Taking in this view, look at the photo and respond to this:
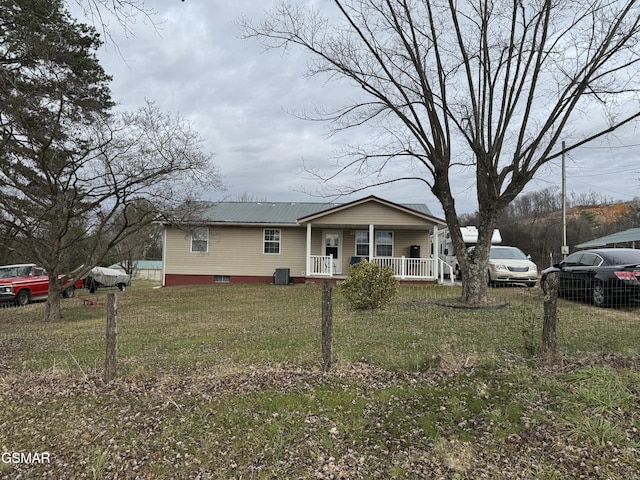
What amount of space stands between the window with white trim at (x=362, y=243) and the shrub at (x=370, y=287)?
9623mm

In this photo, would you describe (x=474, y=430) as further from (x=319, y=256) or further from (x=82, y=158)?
(x=319, y=256)

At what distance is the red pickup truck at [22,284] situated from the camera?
15909 millimetres

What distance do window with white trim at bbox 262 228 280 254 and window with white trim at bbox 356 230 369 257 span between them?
12.3ft

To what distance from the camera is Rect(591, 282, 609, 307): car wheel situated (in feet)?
31.6

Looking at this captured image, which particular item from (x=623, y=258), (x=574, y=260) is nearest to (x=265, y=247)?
(x=574, y=260)

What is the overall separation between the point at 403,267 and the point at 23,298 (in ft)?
49.9

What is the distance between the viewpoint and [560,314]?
8.79 metres

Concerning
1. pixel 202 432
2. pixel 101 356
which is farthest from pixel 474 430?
pixel 101 356

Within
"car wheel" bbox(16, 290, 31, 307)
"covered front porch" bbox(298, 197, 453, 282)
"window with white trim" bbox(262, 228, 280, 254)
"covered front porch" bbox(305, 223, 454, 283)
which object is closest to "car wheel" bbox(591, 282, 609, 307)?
"covered front porch" bbox(298, 197, 453, 282)

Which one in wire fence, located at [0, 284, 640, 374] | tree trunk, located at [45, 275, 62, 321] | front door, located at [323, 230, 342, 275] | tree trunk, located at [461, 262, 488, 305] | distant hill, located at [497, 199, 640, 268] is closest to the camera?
wire fence, located at [0, 284, 640, 374]

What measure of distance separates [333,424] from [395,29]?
9.64 metres

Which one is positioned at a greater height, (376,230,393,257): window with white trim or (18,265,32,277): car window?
(376,230,393,257): window with white trim

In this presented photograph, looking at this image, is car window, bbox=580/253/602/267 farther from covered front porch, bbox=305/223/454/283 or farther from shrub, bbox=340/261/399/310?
covered front porch, bbox=305/223/454/283

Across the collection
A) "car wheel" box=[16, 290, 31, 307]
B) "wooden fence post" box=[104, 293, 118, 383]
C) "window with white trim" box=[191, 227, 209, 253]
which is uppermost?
"window with white trim" box=[191, 227, 209, 253]
